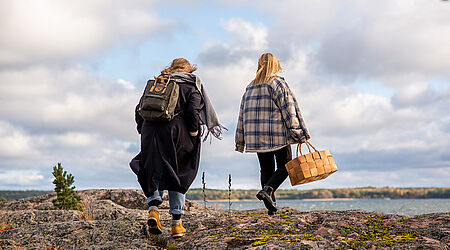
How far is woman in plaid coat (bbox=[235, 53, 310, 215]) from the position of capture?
738cm

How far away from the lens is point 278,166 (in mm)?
7699

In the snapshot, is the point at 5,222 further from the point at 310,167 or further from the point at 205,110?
the point at 310,167

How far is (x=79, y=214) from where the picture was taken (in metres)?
10.5

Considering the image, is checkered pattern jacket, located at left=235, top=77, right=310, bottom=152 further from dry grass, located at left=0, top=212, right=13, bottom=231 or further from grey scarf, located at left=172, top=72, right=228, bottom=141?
dry grass, located at left=0, top=212, right=13, bottom=231

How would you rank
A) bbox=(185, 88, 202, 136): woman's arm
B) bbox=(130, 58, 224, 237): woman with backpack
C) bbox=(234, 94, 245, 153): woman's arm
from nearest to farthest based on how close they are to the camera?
bbox=(130, 58, 224, 237): woman with backpack
bbox=(185, 88, 202, 136): woman's arm
bbox=(234, 94, 245, 153): woman's arm

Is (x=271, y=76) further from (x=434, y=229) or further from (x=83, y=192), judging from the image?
(x=83, y=192)

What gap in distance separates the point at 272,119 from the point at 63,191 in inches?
318

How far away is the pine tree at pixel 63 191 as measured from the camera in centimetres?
1277

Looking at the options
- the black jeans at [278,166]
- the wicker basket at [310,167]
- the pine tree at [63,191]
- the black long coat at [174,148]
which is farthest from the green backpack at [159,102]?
the pine tree at [63,191]

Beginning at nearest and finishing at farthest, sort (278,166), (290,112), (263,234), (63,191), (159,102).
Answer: (263,234)
(159,102)
(290,112)
(278,166)
(63,191)

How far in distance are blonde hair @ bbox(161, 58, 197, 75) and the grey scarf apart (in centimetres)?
19

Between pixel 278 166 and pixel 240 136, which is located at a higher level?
pixel 240 136

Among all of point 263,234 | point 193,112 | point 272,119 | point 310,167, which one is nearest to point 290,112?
point 272,119

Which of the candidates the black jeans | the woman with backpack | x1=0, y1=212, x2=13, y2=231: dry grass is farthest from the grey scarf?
x1=0, y1=212, x2=13, y2=231: dry grass
